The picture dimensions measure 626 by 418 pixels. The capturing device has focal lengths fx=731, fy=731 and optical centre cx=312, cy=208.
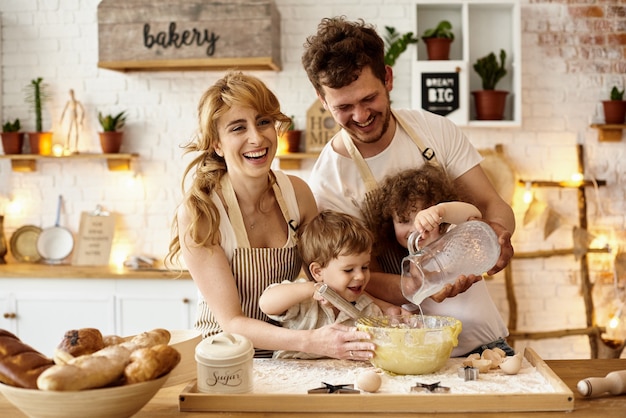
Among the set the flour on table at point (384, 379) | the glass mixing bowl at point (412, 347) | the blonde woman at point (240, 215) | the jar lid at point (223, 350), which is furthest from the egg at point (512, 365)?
the jar lid at point (223, 350)

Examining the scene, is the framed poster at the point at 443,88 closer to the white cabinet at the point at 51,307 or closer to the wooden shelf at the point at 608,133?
the wooden shelf at the point at 608,133

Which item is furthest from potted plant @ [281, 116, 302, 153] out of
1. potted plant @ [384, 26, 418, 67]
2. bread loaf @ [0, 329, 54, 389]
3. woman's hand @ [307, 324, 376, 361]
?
bread loaf @ [0, 329, 54, 389]

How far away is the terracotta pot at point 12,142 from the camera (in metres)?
4.75

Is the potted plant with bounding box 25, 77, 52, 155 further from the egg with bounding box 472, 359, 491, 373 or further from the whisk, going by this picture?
the egg with bounding box 472, 359, 491, 373

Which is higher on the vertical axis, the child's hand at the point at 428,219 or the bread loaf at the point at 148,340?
the child's hand at the point at 428,219

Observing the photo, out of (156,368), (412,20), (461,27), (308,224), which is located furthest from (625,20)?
(156,368)

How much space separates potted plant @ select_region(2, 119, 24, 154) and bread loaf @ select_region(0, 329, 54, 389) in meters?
3.57

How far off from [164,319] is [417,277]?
8.54ft

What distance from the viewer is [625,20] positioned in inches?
179

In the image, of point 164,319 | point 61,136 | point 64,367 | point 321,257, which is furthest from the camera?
point 61,136

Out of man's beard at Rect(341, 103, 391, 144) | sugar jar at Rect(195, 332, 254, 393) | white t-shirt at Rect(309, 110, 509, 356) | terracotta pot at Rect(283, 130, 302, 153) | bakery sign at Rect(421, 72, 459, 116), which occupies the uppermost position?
bakery sign at Rect(421, 72, 459, 116)

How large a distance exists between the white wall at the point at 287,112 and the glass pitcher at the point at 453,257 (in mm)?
2754

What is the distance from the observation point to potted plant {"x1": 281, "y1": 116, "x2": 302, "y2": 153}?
15.0ft

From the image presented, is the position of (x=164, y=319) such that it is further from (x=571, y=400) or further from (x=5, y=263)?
(x=571, y=400)
